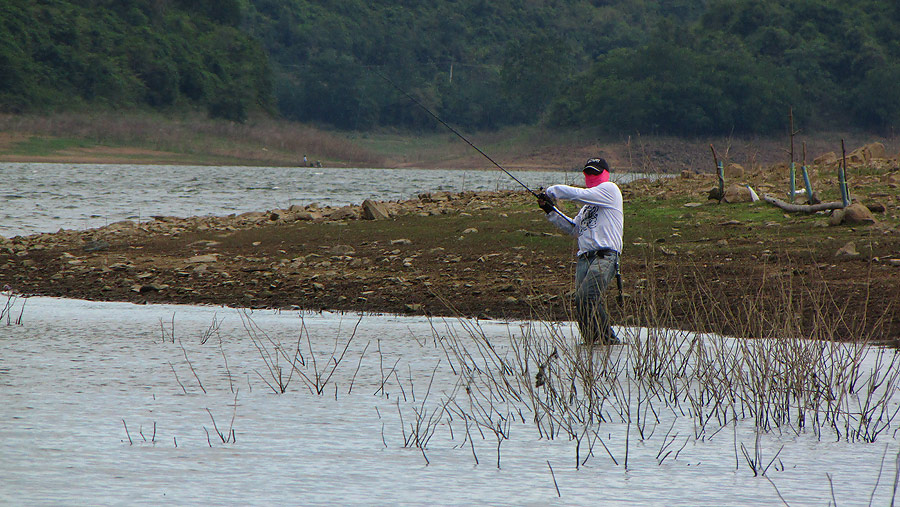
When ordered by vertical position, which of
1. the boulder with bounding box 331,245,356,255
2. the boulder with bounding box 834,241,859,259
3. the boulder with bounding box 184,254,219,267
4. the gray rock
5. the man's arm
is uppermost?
the man's arm

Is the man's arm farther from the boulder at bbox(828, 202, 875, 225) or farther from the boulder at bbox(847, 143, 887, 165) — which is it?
the boulder at bbox(847, 143, 887, 165)

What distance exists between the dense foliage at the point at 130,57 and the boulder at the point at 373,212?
74701 mm

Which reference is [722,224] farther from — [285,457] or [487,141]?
[487,141]

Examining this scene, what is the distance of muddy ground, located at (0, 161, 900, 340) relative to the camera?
1143cm

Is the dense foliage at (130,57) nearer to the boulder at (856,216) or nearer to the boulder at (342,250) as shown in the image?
the boulder at (342,250)

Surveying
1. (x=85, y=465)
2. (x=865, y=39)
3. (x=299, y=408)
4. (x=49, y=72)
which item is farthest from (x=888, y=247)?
(x=49, y=72)

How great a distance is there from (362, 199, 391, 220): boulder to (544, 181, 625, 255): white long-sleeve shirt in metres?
10.4

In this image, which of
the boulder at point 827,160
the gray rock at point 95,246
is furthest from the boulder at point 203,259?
the boulder at point 827,160

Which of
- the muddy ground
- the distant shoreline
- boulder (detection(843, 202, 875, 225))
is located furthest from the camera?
the distant shoreline

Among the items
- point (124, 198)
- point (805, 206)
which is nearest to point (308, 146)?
point (124, 198)

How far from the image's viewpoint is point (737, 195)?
672 inches

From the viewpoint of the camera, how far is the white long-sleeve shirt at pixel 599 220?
838 cm

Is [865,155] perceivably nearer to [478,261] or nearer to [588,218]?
[478,261]

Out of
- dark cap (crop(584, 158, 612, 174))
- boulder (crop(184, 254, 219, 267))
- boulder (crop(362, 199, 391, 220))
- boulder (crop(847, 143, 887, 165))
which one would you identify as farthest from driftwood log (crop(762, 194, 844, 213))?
boulder (crop(184, 254, 219, 267))
